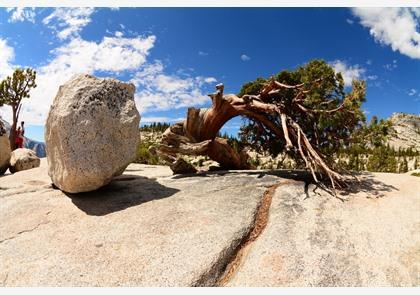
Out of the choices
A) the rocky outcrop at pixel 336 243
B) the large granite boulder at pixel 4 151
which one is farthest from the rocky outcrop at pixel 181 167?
the large granite boulder at pixel 4 151

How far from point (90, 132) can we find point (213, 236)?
419cm

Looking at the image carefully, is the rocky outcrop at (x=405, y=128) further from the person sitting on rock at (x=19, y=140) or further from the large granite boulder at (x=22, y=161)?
the person sitting on rock at (x=19, y=140)

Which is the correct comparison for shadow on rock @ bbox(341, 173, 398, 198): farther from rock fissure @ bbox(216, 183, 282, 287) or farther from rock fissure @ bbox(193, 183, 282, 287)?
rock fissure @ bbox(193, 183, 282, 287)

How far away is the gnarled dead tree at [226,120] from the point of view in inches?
440

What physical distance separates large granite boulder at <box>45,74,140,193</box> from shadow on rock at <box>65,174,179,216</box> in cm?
36

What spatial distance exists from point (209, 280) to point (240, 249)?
104cm

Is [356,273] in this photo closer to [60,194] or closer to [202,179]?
[202,179]

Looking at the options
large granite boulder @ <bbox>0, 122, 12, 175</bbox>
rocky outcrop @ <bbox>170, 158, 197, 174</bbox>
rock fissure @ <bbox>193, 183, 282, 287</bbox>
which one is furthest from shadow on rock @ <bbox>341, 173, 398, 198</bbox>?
large granite boulder @ <bbox>0, 122, 12, 175</bbox>

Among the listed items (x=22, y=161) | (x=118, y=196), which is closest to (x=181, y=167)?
(x=118, y=196)

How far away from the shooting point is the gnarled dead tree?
1116 centimetres

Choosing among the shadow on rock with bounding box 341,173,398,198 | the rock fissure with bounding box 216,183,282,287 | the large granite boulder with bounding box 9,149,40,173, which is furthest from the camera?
the large granite boulder with bounding box 9,149,40,173

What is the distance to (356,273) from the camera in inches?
210

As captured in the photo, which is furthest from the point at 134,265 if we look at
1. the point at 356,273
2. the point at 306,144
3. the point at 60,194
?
the point at 306,144

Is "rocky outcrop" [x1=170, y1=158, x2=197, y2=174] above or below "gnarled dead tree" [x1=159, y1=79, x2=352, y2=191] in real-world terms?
below
